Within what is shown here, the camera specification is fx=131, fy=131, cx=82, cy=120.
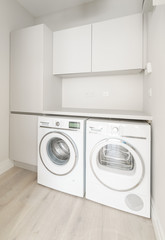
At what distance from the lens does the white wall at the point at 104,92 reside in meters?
2.09

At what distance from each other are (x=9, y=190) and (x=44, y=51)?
1.94 metres

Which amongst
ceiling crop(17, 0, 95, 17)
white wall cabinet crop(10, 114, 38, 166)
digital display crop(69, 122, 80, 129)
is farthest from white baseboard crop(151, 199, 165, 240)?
ceiling crop(17, 0, 95, 17)

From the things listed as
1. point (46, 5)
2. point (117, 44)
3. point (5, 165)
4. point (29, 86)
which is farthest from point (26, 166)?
point (46, 5)

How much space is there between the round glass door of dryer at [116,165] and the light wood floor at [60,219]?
292 mm

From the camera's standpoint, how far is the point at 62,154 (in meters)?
1.77

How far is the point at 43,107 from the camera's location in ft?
6.33

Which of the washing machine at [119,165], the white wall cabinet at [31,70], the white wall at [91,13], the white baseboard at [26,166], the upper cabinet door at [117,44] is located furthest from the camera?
the white baseboard at [26,166]

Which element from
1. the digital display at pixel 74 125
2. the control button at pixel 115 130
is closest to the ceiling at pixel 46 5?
the digital display at pixel 74 125

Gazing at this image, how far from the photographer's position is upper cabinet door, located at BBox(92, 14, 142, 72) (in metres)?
1.71

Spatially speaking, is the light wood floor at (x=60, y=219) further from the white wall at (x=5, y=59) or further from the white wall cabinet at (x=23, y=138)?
the white wall at (x=5, y=59)

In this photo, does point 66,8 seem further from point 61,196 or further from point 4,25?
point 61,196

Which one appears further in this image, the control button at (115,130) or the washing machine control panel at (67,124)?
the washing machine control panel at (67,124)

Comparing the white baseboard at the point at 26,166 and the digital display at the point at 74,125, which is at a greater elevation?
the digital display at the point at 74,125

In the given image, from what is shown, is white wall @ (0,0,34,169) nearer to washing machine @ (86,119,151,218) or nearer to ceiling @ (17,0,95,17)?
ceiling @ (17,0,95,17)
